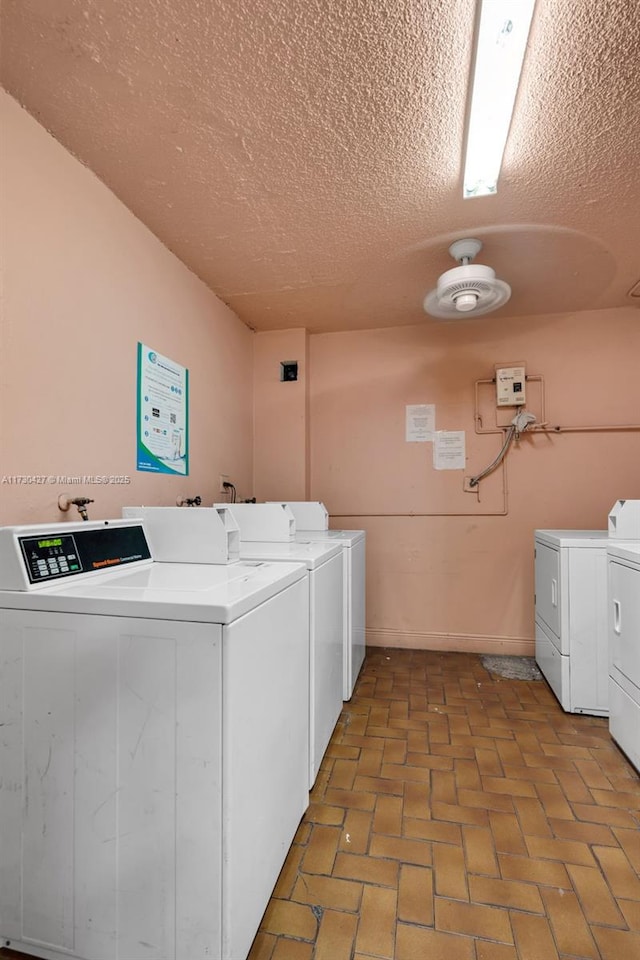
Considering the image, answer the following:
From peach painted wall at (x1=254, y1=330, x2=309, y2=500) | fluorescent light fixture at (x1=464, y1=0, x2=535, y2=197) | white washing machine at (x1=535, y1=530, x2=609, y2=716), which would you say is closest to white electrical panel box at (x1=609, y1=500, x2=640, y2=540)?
white washing machine at (x1=535, y1=530, x2=609, y2=716)

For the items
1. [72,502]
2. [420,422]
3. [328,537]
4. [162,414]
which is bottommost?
[328,537]

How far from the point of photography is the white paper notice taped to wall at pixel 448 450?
3068mm

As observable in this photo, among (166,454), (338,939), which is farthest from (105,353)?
(338,939)

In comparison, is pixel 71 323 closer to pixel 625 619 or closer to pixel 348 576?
pixel 348 576

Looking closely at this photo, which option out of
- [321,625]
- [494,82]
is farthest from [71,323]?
[494,82]

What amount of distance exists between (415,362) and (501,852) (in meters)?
2.76

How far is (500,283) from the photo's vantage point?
2.08m

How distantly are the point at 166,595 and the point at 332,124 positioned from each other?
5.26 ft

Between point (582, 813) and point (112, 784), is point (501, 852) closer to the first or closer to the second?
point (582, 813)

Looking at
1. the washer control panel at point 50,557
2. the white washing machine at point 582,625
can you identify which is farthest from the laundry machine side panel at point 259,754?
the white washing machine at point 582,625

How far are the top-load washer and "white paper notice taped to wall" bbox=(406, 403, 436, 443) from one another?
1346 millimetres

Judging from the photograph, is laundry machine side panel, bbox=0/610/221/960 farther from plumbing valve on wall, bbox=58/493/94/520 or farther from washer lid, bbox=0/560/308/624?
plumbing valve on wall, bbox=58/493/94/520

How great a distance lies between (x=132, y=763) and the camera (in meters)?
0.91

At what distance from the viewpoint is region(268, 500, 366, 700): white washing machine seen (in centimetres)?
225
